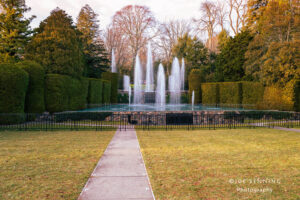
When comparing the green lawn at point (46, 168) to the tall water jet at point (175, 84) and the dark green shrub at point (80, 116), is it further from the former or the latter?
the tall water jet at point (175, 84)

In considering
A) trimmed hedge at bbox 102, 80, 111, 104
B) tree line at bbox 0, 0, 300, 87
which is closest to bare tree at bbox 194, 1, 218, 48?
tree line at bbox 0, 0, 300, 87

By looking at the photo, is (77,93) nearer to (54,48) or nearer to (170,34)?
(54,48)

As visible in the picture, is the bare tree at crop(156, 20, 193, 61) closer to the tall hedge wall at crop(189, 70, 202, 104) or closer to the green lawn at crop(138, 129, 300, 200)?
the tall hedge wall at crop(189, 70, 202, 104)

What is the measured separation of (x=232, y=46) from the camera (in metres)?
36.0

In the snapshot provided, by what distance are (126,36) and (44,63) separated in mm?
29669

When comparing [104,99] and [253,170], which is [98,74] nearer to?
[104,99]

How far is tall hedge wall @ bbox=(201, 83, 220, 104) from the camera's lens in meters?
32.7

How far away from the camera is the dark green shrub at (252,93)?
2689 centimetres

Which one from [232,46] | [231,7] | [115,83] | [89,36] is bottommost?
[115,83]

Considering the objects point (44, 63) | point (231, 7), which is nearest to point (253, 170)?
point (44, 63)

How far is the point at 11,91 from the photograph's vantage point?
51.4ft

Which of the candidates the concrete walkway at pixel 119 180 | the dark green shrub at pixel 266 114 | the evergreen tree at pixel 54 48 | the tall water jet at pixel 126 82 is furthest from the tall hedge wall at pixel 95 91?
the concrete walkway at pixel 119 180

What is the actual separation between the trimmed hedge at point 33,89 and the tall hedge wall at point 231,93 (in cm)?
2390

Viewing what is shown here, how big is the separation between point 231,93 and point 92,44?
27508 millimetres
